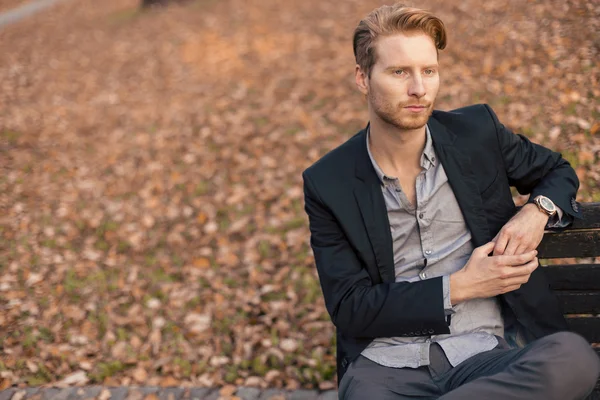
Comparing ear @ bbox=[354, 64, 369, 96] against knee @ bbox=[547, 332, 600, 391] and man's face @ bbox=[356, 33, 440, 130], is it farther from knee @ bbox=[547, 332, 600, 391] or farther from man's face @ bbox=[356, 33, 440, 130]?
knee @ bbox=[547, 332, 600, 391]

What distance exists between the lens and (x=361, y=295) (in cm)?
292

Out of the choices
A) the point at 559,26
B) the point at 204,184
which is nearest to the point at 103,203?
the point at 204,184

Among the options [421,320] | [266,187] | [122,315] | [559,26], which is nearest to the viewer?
[421,320]

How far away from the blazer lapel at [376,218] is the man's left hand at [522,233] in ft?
1.69

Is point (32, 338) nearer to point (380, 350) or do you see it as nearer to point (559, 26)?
point (380, 350)

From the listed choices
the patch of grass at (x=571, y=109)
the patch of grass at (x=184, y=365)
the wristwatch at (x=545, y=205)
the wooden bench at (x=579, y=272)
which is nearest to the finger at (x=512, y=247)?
the wristwatch at (x=545, y=205)

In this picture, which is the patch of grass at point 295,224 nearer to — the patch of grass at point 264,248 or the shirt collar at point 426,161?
the patch of grass at point 264,248

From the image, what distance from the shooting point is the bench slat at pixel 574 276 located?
3176 millimetres

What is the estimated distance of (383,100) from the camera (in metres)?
2.94

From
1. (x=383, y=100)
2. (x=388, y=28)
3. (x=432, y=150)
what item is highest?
(x=388, y=28)

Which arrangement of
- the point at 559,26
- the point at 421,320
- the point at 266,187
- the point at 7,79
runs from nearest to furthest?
the point at 421,320, the point at 266,187, the point at 559,26, the point at 7,79

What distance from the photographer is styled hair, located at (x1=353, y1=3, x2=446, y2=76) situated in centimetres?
289

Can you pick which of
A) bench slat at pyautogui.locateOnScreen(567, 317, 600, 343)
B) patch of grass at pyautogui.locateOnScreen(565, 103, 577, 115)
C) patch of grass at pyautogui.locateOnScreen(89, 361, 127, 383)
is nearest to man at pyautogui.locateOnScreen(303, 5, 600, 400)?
bench slat at pyautogui.locateOnScreen(567, 317, 600, 343)

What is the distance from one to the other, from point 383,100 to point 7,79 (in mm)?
9743
